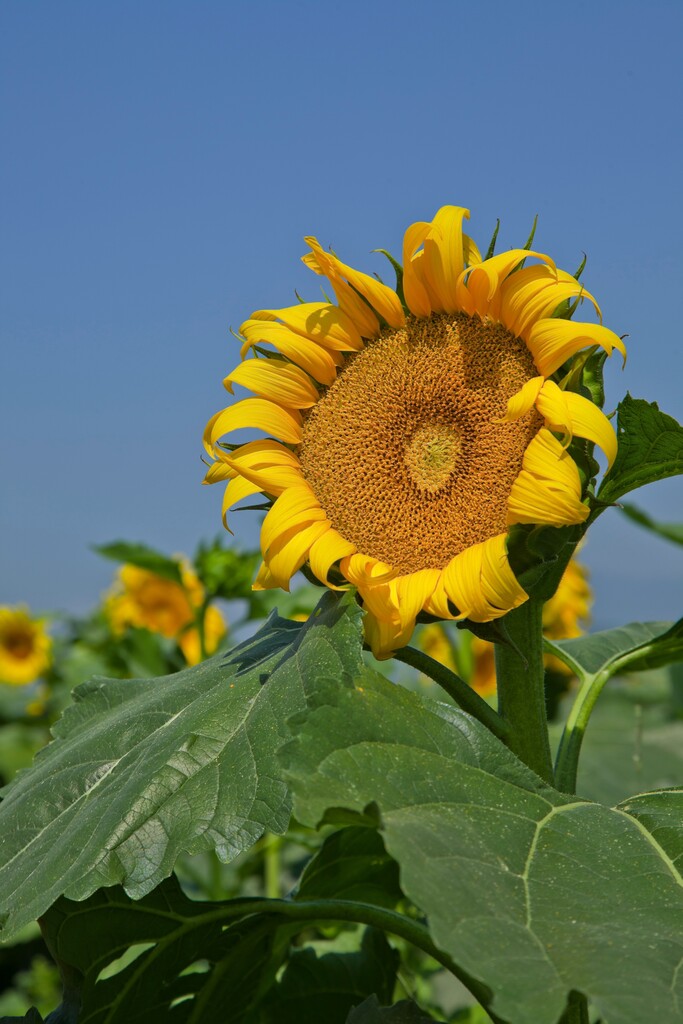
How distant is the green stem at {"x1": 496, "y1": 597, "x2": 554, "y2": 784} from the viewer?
128 centimetres

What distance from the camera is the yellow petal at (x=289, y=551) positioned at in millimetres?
1254

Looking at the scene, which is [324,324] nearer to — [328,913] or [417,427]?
[417,427]

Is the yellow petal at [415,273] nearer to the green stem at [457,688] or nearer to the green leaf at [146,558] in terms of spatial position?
the green stem at [457,688]

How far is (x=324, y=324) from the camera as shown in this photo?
1.34 meters

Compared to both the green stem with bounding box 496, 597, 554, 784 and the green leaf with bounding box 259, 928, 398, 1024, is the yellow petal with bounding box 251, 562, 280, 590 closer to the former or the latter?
the green stem with bounding box 496, 597, 554, 784

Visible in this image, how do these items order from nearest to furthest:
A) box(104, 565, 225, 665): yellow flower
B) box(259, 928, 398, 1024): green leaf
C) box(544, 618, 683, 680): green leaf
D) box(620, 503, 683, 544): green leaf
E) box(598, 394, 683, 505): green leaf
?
box(598, 394, 683, 505): green leaf < box(544, 618, 683, 680): green leaf < box(259, 928, 398, 1024): green leaf < box(620, 503, 683, 544): green leaf < box(104, 565, 225, 665): yellow flower

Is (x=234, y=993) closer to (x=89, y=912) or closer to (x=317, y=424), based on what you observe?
(x=89, y=912)

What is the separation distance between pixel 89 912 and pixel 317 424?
2.09ft

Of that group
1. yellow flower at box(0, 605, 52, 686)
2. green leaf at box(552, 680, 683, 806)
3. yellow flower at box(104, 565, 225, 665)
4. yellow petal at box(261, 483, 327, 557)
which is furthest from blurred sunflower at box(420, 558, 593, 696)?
yellow flower at box(0, 605, 52, 686)

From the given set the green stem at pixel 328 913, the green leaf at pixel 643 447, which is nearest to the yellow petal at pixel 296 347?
the green leaf at pixel 643 447

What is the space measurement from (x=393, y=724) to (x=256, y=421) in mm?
425

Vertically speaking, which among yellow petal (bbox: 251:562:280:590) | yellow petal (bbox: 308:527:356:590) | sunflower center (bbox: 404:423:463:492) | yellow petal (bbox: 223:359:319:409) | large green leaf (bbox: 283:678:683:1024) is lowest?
large green leaf (bbox: 283:678:683:1024)

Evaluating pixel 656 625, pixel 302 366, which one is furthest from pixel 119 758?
pixel 656 625

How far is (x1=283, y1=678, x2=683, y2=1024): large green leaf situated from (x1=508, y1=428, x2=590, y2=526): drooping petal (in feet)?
0.69
